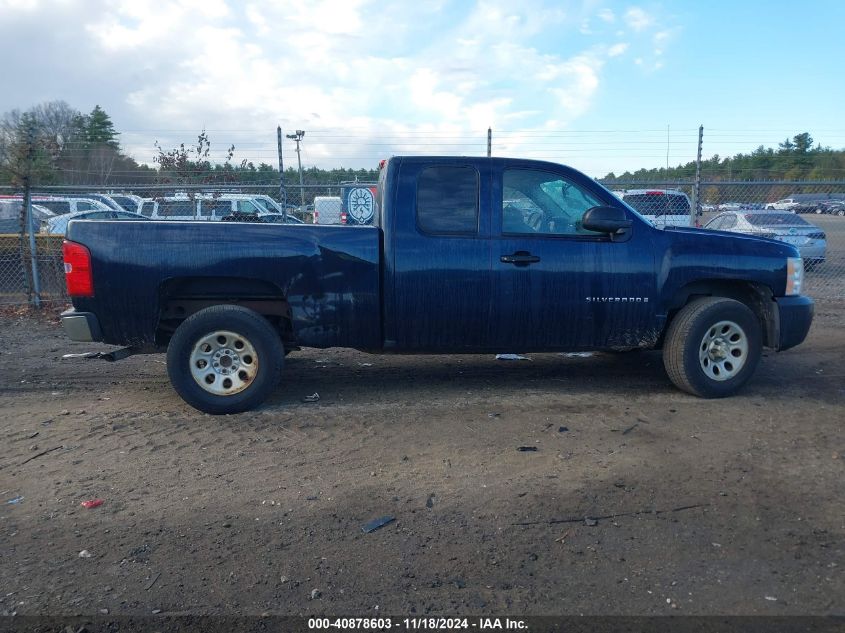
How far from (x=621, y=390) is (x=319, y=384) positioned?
2743 mm

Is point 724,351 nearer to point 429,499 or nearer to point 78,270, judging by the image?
point 429,499

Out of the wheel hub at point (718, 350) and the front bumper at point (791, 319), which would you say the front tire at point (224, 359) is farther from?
the front bumper at point (791, 319)

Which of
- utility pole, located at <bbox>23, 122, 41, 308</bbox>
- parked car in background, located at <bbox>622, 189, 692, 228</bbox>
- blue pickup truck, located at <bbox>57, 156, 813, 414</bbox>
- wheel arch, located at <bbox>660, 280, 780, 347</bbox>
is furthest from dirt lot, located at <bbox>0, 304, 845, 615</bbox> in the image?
parked car in background, located at <bbox>622, 189, 692, 228</bbox>

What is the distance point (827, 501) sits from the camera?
13.4 ft

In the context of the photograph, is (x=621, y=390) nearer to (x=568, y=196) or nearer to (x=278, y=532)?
(x=568, y=196)

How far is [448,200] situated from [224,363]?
221 centimetres

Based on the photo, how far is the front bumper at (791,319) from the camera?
6066 millimetres

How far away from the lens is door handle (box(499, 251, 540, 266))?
18.5 ft

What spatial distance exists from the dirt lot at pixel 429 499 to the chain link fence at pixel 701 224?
486cm

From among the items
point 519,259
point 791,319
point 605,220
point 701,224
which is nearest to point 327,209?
point 701,224

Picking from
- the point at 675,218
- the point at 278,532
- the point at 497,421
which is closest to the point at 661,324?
the point at 497,421

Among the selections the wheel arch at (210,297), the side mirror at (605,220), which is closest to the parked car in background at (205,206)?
the wheel arch at (210,297)

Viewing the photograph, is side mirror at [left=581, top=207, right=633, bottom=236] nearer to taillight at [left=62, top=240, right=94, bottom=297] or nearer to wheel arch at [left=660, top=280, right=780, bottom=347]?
wheel arch at [left=660, top=280, right=780, bottom=347]

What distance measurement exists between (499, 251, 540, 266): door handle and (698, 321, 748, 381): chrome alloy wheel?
1644 millimetres
